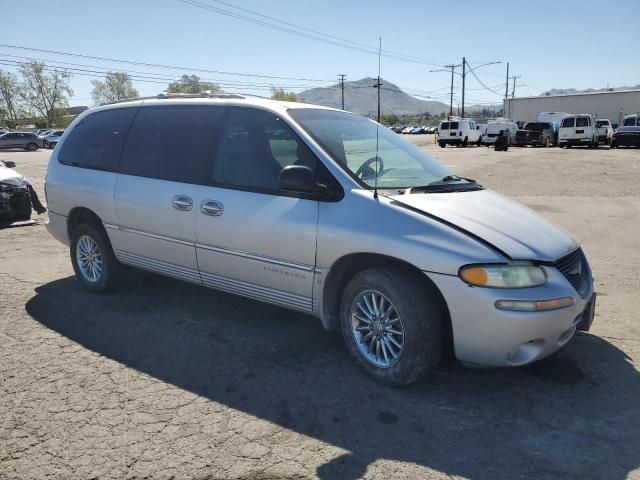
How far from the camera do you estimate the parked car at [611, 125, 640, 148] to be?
29.7m

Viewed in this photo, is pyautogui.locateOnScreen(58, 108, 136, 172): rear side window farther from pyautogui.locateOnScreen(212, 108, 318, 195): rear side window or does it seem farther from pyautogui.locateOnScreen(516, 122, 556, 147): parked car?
pyautogui.locateOnScreen(516, 122, 556, 147): parked car

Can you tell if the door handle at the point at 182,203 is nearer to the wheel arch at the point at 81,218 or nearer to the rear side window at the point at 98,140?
the rear side window at the point at 98,140

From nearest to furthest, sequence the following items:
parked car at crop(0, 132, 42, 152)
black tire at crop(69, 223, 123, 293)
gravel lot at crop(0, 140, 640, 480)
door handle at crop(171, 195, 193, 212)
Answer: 1. gravel lot at crop(0, 140, 640, 480)
2. door handle at crop(171, 195, 193, 212)
3. black tire at crop(69, 223, 123, 293)
4. parked car at crop(0, 132, 42, 152)

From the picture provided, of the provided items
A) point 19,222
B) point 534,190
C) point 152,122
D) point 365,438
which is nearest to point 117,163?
point 152,122

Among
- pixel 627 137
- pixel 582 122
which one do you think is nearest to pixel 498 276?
pixel 627 137

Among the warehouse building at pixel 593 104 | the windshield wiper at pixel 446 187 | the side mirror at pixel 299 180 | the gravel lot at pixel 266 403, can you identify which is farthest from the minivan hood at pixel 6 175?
the warehouse building at pixel 593 104

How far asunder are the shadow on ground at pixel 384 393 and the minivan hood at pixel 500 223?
34.9 inches

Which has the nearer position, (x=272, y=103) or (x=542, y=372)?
(x=542, y=372)

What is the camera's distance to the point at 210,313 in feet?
14.9

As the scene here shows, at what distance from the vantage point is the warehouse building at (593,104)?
51.1m

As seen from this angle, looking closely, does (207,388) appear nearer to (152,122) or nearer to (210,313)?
(210,313)

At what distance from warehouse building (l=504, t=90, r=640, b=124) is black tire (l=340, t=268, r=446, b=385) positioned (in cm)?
5762

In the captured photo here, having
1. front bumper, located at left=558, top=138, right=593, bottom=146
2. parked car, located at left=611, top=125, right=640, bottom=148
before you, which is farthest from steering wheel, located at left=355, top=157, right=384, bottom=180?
front bumper, located at left=558, top=138, right=593, bottom=146

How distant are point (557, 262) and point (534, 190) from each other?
429 inches
